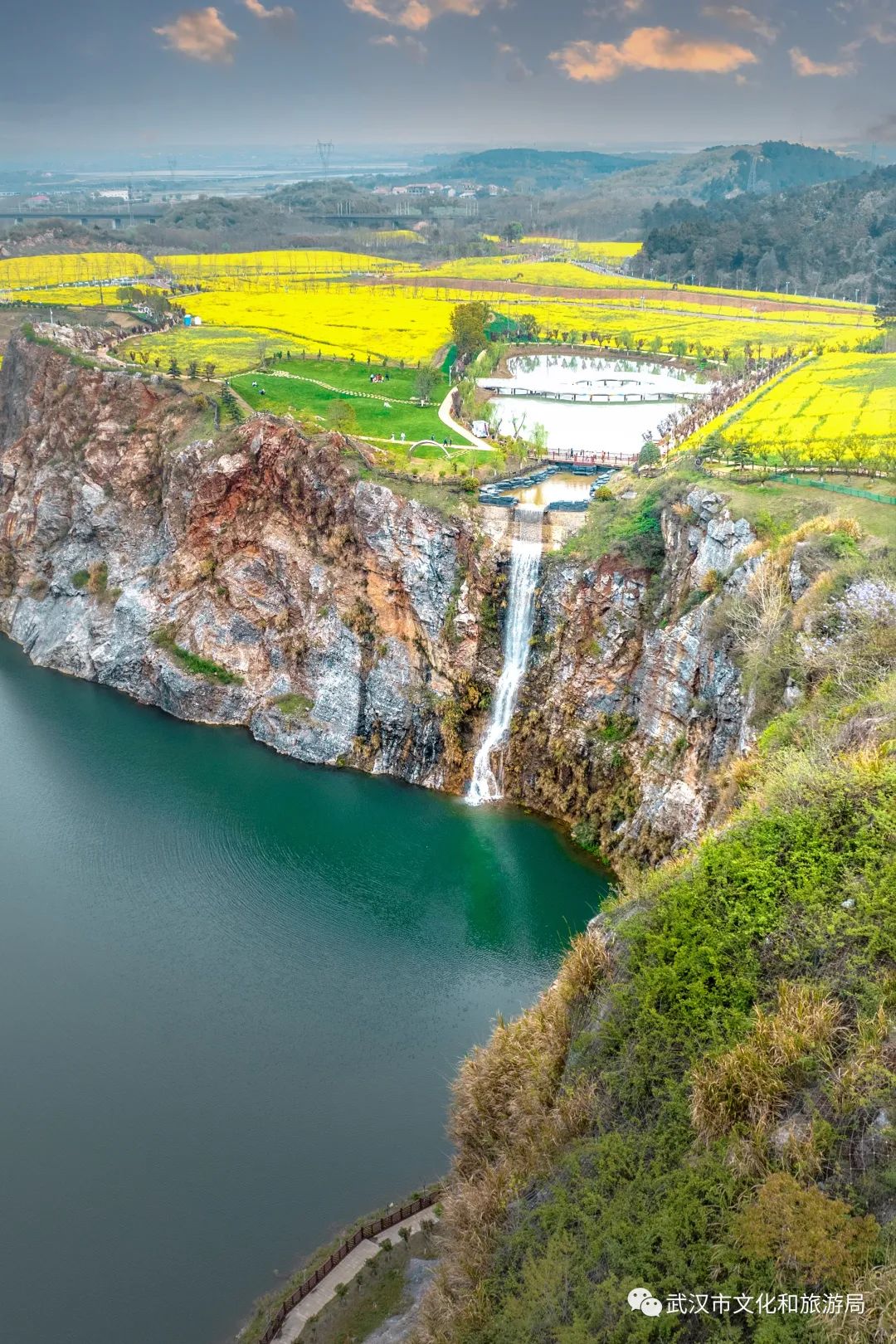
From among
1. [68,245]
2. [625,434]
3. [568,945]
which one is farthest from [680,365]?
[68,245]

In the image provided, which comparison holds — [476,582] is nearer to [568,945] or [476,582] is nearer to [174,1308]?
[568,945]

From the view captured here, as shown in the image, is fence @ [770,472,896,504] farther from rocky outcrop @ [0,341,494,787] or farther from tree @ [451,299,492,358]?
tree @ [451,299,492,358]

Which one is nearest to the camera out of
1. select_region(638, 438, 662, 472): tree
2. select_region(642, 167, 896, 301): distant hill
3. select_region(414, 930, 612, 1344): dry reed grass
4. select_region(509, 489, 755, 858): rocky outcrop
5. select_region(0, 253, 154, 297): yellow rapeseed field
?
select_region(414, 930, 612, 1344): dry reed grass

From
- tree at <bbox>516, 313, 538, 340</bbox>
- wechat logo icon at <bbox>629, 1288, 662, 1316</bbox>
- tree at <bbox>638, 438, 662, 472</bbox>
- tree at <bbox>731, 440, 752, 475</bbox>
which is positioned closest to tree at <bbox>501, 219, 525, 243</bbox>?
tree at <bbox>516, 313, 538, 340</bbox>

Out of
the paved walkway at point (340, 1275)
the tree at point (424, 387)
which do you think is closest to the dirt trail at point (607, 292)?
the tree at point (424, 387)

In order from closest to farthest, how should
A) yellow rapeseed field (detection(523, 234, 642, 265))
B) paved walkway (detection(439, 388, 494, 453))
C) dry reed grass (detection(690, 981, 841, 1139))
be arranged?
dry reed grass (detection(690, 981, 841, 1139)), paved walkway (detection(439, 388, 494, 453)), yellow rapeseed field (detection(523, 234, 642, 265))

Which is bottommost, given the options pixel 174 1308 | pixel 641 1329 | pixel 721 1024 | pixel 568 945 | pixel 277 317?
pixel 174 1308

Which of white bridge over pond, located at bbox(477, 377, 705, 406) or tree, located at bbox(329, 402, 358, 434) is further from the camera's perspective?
white bridge over pond, located at bbox(477, 377, 705, 406)
